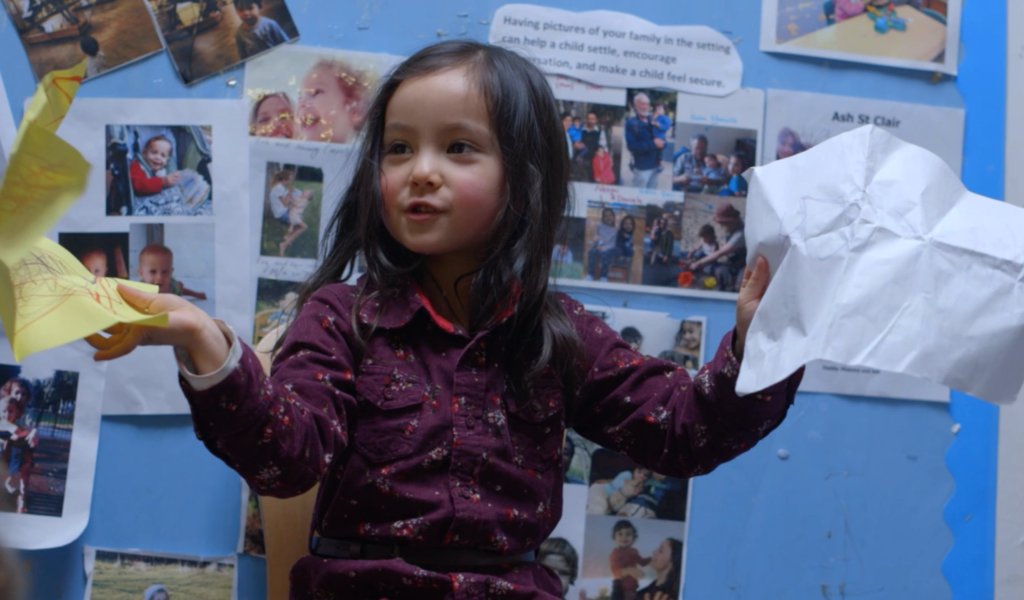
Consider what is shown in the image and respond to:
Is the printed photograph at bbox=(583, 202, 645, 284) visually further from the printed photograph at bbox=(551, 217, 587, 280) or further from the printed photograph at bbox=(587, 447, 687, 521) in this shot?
the printed photograph at bbox=(587, 447, 687, 521)

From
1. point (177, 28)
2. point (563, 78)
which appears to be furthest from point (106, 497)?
point (563, 78)

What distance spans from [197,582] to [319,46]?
1.85ft

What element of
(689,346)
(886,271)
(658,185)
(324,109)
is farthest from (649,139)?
(886,271)

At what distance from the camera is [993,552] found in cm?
100

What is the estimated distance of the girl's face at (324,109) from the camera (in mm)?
937

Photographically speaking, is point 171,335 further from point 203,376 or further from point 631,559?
point 631,559

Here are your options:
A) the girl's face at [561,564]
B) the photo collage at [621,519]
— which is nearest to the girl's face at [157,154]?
the photo collage at [621,519]

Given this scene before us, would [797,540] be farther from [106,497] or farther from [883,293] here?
[106,497]

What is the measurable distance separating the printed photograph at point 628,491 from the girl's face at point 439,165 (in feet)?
1.17

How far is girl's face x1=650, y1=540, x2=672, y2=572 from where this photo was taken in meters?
0.97

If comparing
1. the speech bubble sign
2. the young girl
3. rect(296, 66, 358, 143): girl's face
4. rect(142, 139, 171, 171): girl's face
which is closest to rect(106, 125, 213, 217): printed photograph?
rect(142, 139, 171, 171): girl's face

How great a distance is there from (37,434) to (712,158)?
0.76 metres

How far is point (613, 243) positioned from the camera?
98cm

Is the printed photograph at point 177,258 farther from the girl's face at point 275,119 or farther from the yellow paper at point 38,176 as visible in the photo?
the yellow paper at point 38,176
